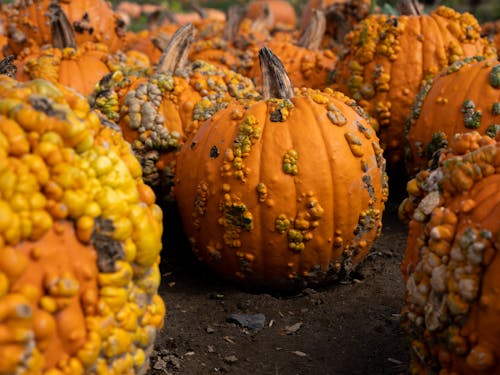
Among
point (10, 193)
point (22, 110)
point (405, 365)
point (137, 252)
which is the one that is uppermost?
point (22, 110)

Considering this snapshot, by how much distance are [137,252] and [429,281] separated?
91cm

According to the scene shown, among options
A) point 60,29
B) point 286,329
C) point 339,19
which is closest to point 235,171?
point 286,329

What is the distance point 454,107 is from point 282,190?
1.24m

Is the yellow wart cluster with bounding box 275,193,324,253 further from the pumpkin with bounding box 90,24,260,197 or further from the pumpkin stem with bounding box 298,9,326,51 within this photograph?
the pumpkin stem with bounding box 298,9,326,51

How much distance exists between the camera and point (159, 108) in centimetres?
373

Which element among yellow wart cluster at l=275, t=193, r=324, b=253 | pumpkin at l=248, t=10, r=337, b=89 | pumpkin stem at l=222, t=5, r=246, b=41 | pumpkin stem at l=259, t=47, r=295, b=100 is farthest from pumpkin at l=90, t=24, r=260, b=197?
pumpkin stem at l=222, t=5, r=246, b=41

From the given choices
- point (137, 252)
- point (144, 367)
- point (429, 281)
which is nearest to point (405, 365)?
point (429, 281)

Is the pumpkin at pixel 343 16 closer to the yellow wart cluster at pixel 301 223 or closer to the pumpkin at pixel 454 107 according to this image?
the pumpkin at pixel 454 107

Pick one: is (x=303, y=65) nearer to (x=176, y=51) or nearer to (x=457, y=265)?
(x=176, y=51)

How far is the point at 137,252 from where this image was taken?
6.20 ft

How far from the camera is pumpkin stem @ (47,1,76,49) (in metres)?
4.46

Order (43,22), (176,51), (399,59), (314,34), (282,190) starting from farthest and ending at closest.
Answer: (314,34)
(43,22)
(399,59)
(176,51)
(282,190)

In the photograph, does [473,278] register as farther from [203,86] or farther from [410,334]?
[203,86]

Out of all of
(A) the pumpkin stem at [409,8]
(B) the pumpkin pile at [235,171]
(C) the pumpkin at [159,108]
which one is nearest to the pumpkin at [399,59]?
(B) the pumpkin pile at [235,171]
